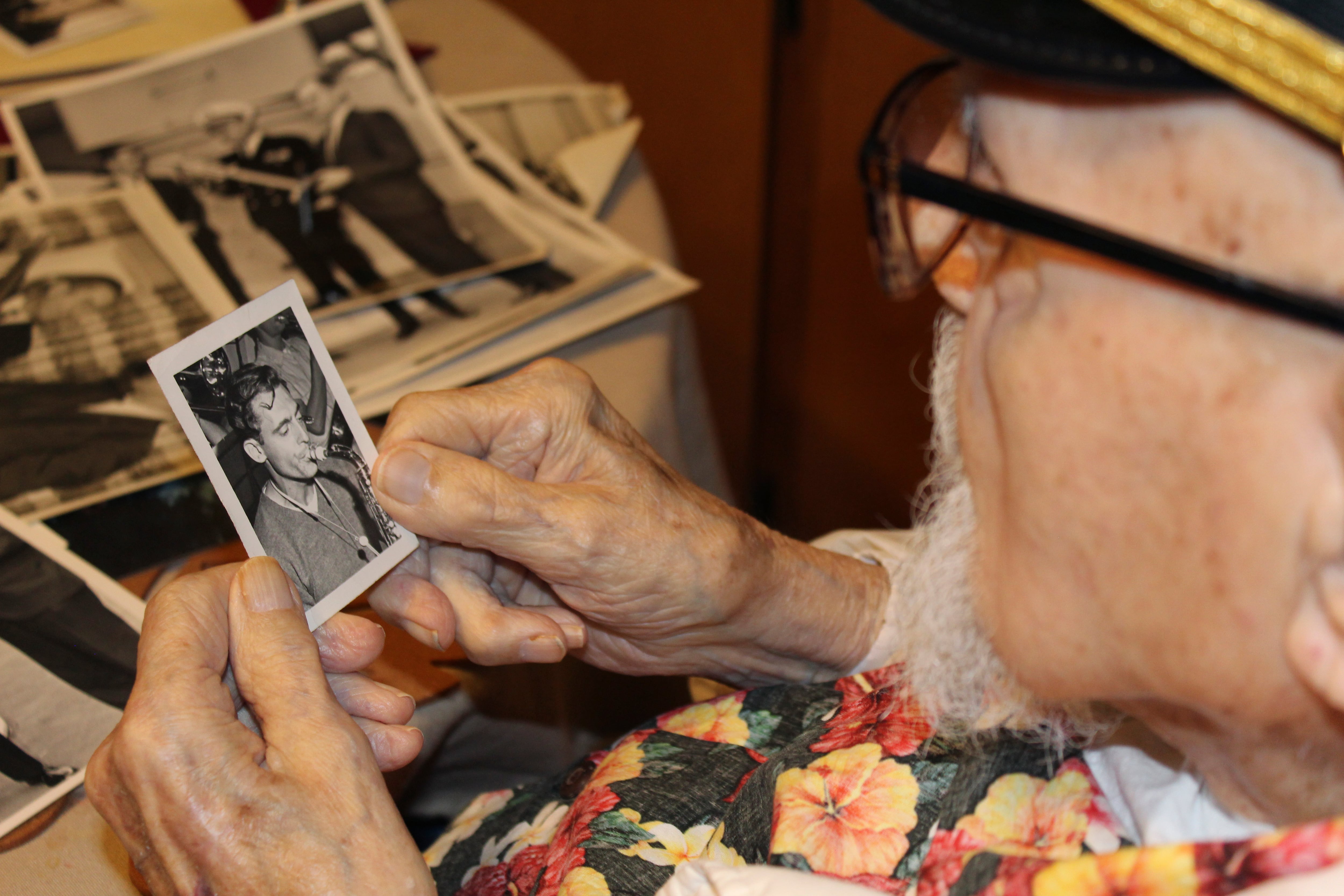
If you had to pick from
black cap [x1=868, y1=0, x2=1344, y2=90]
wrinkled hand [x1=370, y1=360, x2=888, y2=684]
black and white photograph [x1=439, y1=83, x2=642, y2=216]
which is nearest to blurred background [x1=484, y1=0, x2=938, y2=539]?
black and white photograph [x1=439, y1=83, x2=642, y2=216]

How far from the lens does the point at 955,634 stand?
2.39 ft

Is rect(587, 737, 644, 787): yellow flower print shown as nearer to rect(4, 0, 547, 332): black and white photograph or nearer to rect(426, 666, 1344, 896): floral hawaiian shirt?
rect(426, 666, 1344, 896): floral hawaiian shirt

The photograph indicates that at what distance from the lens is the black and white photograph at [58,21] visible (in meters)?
1.29

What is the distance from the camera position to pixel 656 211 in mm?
1182

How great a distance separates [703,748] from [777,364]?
177 cm

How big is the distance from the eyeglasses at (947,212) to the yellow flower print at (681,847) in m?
0.37

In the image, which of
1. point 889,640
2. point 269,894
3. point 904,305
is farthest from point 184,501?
point 904,305

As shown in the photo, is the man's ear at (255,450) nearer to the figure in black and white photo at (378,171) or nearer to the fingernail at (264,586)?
the fingernail at (264,586)

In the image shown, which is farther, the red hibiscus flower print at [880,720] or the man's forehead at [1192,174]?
the red hibiscus flower print at [880,720]

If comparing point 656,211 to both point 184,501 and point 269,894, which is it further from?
point 269,894

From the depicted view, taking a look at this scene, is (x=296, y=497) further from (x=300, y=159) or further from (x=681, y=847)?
(x=300, y=159)

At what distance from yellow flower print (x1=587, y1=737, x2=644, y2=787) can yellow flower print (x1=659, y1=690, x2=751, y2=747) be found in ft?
0.09

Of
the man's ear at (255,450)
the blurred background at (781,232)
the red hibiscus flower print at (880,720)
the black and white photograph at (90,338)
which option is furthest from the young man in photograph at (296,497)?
the blurred background at (781,232)

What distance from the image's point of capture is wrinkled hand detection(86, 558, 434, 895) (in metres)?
0.53
